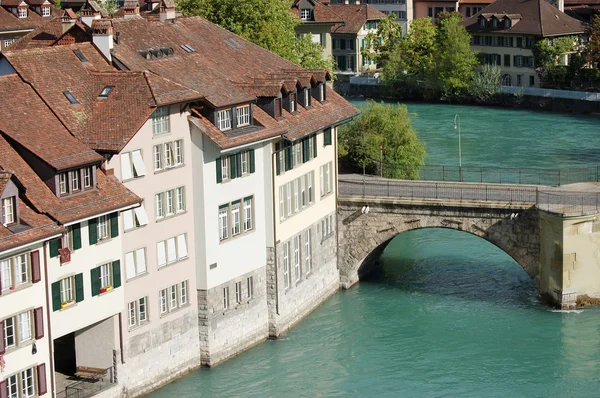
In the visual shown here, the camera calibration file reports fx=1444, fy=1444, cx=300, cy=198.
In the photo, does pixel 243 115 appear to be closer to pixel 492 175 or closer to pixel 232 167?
pixel 232 167

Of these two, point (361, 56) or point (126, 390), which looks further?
→ point (361, 56)

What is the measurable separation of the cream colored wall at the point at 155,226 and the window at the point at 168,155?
0.57 ft

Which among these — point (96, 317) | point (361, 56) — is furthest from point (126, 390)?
point (361, 56)

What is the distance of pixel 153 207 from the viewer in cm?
5284

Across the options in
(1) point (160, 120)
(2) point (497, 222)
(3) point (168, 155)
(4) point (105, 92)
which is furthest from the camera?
(2) point (497, 222)

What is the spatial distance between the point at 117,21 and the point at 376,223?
51.8 ft

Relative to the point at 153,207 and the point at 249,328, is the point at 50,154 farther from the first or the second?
the point at 249,328

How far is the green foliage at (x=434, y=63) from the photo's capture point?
5349 inches

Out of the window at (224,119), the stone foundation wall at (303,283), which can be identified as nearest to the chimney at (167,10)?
the window at (224,119)

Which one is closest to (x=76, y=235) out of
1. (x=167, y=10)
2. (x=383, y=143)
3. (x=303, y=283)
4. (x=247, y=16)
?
(x=303, y=283)

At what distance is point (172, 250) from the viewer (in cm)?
5428

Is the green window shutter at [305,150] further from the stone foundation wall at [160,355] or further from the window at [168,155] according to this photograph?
the stone foundation wall at [160,355]

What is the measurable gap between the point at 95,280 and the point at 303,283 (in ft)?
50.1

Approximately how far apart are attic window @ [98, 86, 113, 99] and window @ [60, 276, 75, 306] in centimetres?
752
